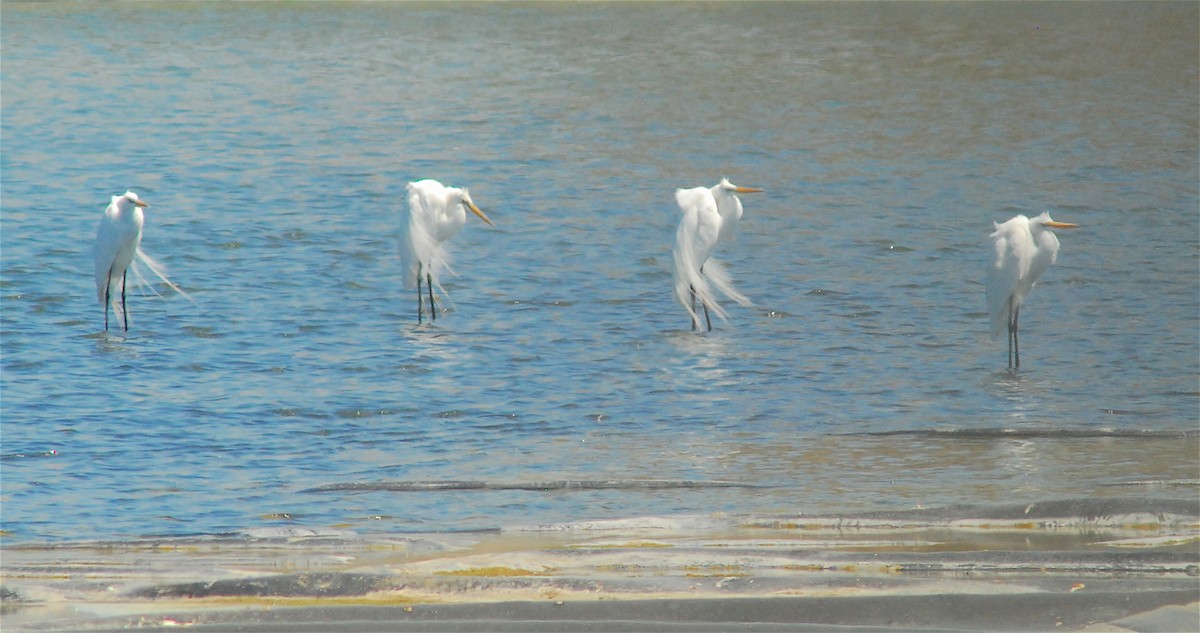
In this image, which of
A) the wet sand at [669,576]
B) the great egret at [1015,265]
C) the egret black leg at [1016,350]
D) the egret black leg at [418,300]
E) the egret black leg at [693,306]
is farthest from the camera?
the egret black leg at [418,300]

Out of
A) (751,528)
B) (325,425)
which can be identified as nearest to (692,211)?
(325,425)

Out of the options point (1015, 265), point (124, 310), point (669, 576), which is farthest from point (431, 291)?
point (669, 576)

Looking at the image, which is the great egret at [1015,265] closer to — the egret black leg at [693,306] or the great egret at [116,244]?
the egret black leg at [693,306]

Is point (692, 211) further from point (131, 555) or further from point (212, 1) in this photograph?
point (212, 1)

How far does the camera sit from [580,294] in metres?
8.12

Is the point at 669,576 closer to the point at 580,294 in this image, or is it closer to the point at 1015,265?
the point at 1015,265

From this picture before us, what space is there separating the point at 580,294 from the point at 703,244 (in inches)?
28.4

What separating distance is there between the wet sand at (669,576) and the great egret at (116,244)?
389 cm

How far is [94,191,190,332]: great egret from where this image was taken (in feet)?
25.6

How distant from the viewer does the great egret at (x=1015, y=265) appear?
6.97 metres

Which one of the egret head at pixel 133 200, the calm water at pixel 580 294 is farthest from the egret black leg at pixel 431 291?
the egret head at pixel 133 200

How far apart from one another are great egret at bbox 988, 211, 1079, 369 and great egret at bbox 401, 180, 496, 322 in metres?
2.67

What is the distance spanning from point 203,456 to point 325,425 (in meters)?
0.60

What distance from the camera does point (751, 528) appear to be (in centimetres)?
411
